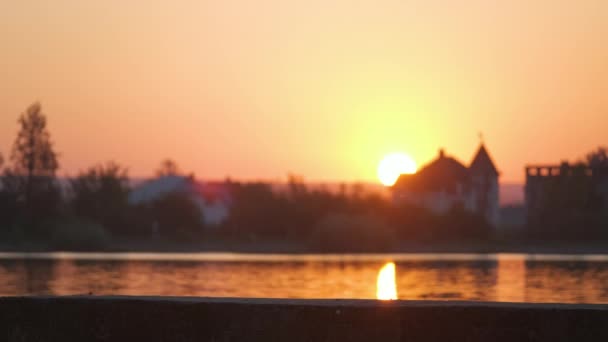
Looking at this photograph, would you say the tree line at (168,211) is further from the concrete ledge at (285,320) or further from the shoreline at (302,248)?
the concrete ledge at (285,320)

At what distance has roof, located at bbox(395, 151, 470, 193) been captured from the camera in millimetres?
63719

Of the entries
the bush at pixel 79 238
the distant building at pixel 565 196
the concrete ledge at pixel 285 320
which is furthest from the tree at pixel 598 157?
the concrete ledge at pixel 285 320

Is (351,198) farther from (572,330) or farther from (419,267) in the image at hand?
(572,330)

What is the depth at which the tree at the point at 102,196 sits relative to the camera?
52.4 m

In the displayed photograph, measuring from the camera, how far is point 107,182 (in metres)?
55.1

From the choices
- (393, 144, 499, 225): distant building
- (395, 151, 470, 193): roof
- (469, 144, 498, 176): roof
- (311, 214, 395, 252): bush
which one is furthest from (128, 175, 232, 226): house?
(469, 144, 498, 176): roof

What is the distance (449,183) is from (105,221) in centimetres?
2193

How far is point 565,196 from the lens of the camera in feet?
182

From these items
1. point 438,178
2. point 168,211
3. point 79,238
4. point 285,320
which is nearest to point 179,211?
point 168,211

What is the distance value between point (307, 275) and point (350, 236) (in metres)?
13.0

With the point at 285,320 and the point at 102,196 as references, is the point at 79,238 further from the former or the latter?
the point at 285,320

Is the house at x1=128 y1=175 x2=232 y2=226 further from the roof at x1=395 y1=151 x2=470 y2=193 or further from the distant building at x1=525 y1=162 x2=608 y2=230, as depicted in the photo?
the distant building at x1=525 y1=162 x2=608 y2=230

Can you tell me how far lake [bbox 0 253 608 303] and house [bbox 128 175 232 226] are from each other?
15071 millimetres

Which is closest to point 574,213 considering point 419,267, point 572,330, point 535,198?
point 535,198
